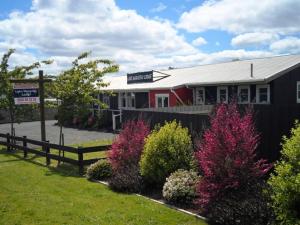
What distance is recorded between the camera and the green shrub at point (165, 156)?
9742 millimetres

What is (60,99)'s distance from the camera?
15297mm

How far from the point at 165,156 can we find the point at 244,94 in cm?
1425

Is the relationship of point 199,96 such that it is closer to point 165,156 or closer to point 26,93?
point 26,93

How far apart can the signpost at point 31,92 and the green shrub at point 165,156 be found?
26.1 ft

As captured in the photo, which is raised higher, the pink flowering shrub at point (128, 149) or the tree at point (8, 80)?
the tree at point (8, 80)

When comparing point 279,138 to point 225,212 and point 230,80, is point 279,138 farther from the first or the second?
point 230,80

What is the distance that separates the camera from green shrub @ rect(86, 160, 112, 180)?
11.6 meters

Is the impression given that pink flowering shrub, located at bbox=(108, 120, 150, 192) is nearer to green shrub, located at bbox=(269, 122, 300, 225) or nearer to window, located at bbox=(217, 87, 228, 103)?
green shrub, located at bbox=(269, 122, 300, 225)

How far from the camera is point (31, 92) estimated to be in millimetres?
16844

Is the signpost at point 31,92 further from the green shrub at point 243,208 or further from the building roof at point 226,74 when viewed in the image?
the green shrub at point 243,208

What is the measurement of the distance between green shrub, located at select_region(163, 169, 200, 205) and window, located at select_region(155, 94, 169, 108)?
1810 centimetres

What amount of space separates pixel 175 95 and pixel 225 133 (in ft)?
59.7

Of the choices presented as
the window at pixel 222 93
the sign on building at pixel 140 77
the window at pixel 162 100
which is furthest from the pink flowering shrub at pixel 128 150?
the sign on building at pixel 140 77

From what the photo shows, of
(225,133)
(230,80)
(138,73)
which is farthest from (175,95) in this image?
(225,133)
